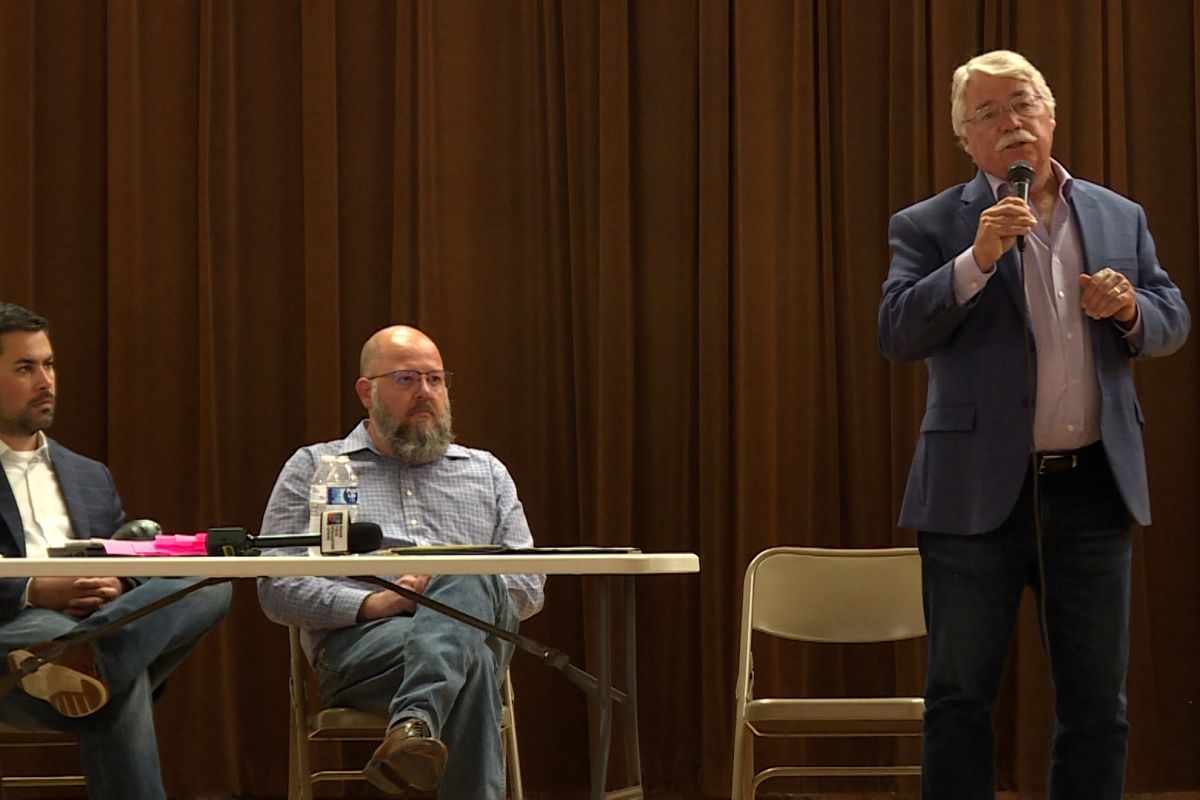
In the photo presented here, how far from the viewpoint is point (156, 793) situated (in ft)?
9.07

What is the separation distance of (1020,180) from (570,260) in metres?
1.90

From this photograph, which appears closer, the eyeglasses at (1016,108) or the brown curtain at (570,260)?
the eyeglasses at (1016,108)

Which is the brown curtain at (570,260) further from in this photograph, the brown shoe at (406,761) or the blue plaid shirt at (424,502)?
the brown shoe at (406,761)

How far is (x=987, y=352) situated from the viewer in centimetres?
250

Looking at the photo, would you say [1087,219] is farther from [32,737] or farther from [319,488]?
[32,737]

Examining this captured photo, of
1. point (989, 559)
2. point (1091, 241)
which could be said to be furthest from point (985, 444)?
point (1091, 241)

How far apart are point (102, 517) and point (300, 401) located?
0.88m

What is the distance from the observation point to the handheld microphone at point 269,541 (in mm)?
2264

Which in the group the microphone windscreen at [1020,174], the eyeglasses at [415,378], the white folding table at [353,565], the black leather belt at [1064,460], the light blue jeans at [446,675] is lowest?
the light blue jeans at [446,675]

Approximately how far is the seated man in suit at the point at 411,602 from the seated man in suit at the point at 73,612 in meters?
0.28

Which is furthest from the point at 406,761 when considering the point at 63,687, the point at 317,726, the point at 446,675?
the point at 63,687

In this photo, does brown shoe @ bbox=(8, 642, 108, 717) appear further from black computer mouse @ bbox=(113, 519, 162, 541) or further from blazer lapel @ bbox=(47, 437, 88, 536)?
blazer lapel @ bbox=(47, 437, 88, 536)

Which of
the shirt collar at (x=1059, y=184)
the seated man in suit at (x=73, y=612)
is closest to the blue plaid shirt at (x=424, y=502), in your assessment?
the seated man in suit at (x=73, y=612)

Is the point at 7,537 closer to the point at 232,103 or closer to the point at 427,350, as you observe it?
the point at 427,350
